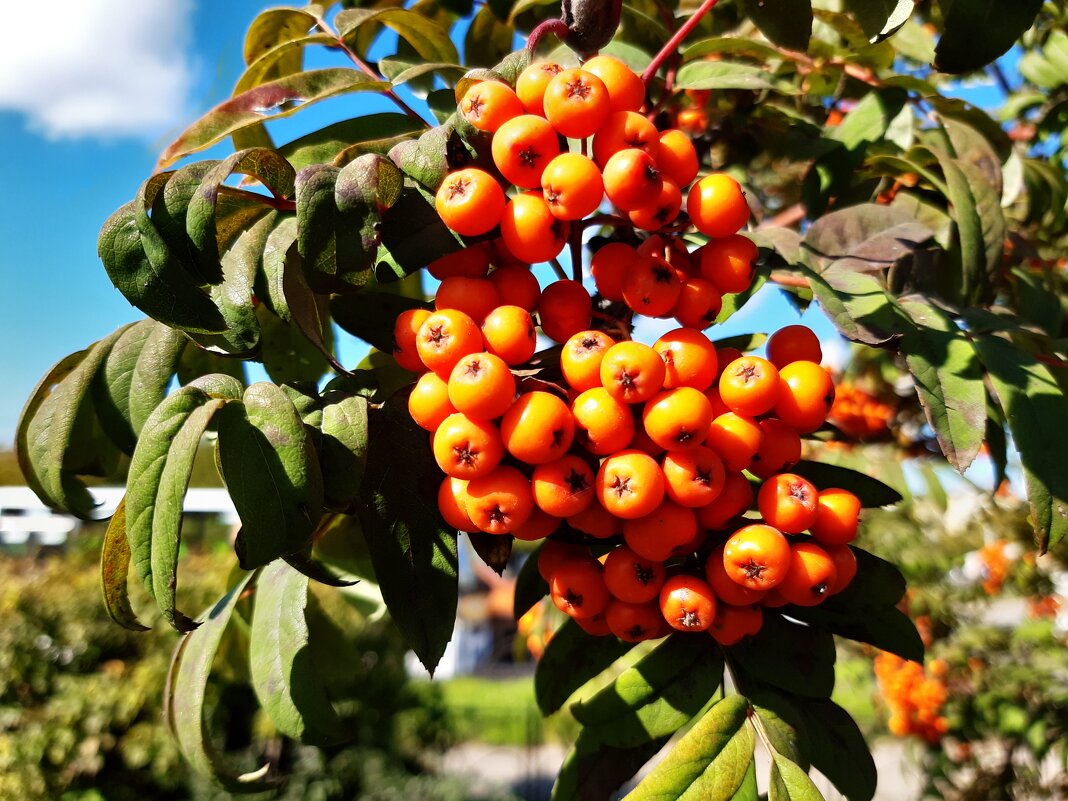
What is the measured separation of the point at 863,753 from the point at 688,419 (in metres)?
0.55

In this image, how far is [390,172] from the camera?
0.86 metres

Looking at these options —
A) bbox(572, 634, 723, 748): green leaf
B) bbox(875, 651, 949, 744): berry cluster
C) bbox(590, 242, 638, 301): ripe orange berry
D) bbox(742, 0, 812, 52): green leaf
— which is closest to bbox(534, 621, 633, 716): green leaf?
bbox(572, 634, 723, 748): green leaf

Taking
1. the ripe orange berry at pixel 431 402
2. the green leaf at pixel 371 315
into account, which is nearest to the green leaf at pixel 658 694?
the ripe orange berry at pixel 431 402

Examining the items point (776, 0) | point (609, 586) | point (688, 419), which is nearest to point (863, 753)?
point (609, 586)

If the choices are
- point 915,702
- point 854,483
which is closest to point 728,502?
point 854,483

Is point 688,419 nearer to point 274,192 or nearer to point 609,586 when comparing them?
point 609,586

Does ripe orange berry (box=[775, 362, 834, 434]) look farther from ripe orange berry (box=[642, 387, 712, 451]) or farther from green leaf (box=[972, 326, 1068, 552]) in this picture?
green leaf (box=[972, 326, 1068, 552])

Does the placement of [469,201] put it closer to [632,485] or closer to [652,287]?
[652,287]

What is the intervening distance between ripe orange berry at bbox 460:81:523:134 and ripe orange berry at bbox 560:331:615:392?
25cm

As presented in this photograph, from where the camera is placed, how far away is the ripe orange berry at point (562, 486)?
0.82m

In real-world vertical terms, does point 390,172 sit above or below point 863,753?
above

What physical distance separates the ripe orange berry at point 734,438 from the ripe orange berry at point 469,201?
326mm

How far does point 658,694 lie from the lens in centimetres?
101

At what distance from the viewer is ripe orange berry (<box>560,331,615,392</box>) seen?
85cm
